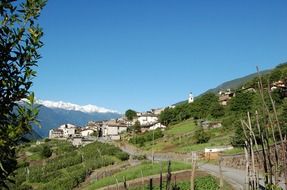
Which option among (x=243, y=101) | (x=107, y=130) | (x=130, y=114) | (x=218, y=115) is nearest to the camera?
(x=243, y=101)

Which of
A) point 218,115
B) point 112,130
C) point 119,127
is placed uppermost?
point 119,127

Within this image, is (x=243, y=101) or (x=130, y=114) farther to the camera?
(x=130, y=114)

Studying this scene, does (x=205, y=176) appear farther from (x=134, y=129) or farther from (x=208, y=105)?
(x=134, y=129)

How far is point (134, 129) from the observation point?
100625 millimetres

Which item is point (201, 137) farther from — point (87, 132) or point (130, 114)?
point (87, 132)

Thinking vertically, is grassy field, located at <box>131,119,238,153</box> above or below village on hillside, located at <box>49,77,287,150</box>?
below

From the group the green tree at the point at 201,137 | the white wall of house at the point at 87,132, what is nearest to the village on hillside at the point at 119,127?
the white wall of house at the point at 87,132

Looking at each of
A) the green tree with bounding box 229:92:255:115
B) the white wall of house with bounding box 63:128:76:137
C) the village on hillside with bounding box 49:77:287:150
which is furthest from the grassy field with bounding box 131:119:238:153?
the white wall of house with bounding box 63:128:76:137

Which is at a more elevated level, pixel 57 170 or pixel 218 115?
pixel 218 115

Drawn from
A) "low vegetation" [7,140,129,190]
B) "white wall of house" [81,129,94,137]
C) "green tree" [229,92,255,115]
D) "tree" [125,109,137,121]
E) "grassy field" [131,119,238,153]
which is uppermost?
"tree" [125,109,137,121]

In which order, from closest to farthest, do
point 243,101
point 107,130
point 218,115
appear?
point 243,101 → point 218,115 → point 107,130

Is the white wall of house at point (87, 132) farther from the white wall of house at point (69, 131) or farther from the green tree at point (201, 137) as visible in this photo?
the green tree at point (201, 137)

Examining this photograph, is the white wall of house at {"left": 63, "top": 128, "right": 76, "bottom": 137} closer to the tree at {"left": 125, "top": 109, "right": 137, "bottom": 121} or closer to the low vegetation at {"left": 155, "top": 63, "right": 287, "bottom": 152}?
the tree at {"left": 125, "top": 109, "right": 137, "bottom": 121}

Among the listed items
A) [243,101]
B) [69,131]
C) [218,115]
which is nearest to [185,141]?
[243,101]
